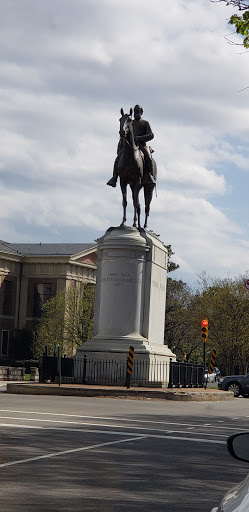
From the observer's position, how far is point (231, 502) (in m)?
3.47

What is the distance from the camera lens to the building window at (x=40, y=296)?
84.5 metres

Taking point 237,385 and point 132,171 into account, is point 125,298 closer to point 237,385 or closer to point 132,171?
point 132,171

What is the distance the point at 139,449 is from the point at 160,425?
169 inches

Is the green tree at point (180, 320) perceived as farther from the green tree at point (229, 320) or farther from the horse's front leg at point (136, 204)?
the horse's front leg at point (136, 204)

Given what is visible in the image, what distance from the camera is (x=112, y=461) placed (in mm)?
11195

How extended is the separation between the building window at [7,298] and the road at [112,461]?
213ft

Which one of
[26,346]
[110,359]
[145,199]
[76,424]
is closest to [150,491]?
[76,424]

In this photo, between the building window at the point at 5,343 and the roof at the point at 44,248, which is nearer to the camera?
the building window at the point at 5,343

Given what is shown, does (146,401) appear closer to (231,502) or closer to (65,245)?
(231,502)

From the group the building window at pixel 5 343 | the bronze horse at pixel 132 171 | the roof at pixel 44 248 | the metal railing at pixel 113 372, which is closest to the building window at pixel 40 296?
the roof at pixel 44 248

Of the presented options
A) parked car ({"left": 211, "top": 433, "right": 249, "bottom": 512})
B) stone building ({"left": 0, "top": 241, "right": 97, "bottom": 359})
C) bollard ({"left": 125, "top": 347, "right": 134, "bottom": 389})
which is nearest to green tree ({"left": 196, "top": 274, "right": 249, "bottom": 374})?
stone building ({"left": 0, "top": 241, "right": 97, "bottom": 359})

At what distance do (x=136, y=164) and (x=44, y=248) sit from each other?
57.3 metres

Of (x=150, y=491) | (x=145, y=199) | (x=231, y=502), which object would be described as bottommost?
(x=150, y=491)

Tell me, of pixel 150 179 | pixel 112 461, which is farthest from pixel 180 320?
pixel 112 461
